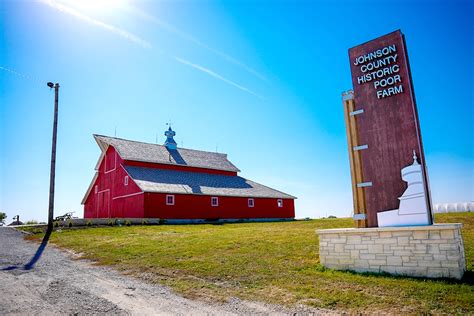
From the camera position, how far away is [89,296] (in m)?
6.96

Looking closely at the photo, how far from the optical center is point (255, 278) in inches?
323

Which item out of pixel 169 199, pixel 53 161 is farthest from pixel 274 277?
pixel 169 199

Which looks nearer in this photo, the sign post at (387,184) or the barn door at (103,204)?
the sign post at (387,184)

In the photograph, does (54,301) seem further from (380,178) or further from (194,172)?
(194,172)

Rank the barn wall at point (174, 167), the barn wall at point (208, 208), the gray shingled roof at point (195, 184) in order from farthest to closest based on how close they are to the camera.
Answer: the barn wall at point (174, 167), the gray shingled roof at point (195, 184), the barn wall at point (208, 208)

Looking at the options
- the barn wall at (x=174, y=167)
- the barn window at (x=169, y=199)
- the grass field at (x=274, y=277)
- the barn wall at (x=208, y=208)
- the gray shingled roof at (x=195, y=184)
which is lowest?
the grass field at (x=274, y=277)

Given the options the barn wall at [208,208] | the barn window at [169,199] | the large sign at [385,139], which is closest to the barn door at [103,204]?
the barn wall at [208,208]

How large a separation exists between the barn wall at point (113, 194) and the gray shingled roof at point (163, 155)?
920 millimetres

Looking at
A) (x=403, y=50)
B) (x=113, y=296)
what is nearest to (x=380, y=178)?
(x=403, y=50)

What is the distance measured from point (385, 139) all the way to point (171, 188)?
23559 mm

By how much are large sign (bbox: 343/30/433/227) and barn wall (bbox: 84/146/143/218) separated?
74.0 ft

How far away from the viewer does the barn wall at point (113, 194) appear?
29.6 m

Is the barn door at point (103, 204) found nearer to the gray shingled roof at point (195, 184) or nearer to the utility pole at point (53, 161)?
the gray shingled roof at point (195, 184)

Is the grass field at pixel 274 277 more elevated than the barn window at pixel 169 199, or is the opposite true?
the barn window at pixel 169 199
